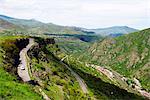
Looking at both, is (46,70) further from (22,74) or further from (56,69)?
(22,74)

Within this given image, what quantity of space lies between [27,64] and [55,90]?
22.9m

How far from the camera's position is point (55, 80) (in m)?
174

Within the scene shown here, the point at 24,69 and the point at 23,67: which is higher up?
the point at 23,67

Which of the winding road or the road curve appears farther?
the road curve

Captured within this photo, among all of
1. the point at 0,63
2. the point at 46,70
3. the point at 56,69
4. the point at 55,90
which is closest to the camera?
the point at 0,63

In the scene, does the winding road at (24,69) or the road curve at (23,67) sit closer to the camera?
the winding road at (24,69)

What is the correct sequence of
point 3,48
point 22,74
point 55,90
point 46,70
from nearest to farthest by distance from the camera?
point 22,74 < point 55,90 < point 3,48 < point 46,70

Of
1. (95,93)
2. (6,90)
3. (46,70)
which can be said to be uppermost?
(6,90)

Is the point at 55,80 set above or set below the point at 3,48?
below

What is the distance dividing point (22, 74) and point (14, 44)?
54.7 m

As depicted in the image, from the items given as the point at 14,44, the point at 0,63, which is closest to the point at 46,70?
the point at 14,44

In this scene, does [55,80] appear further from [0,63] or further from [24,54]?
[0,63]

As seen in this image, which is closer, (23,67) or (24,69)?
(24,69)

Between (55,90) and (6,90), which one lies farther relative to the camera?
(55,90)
